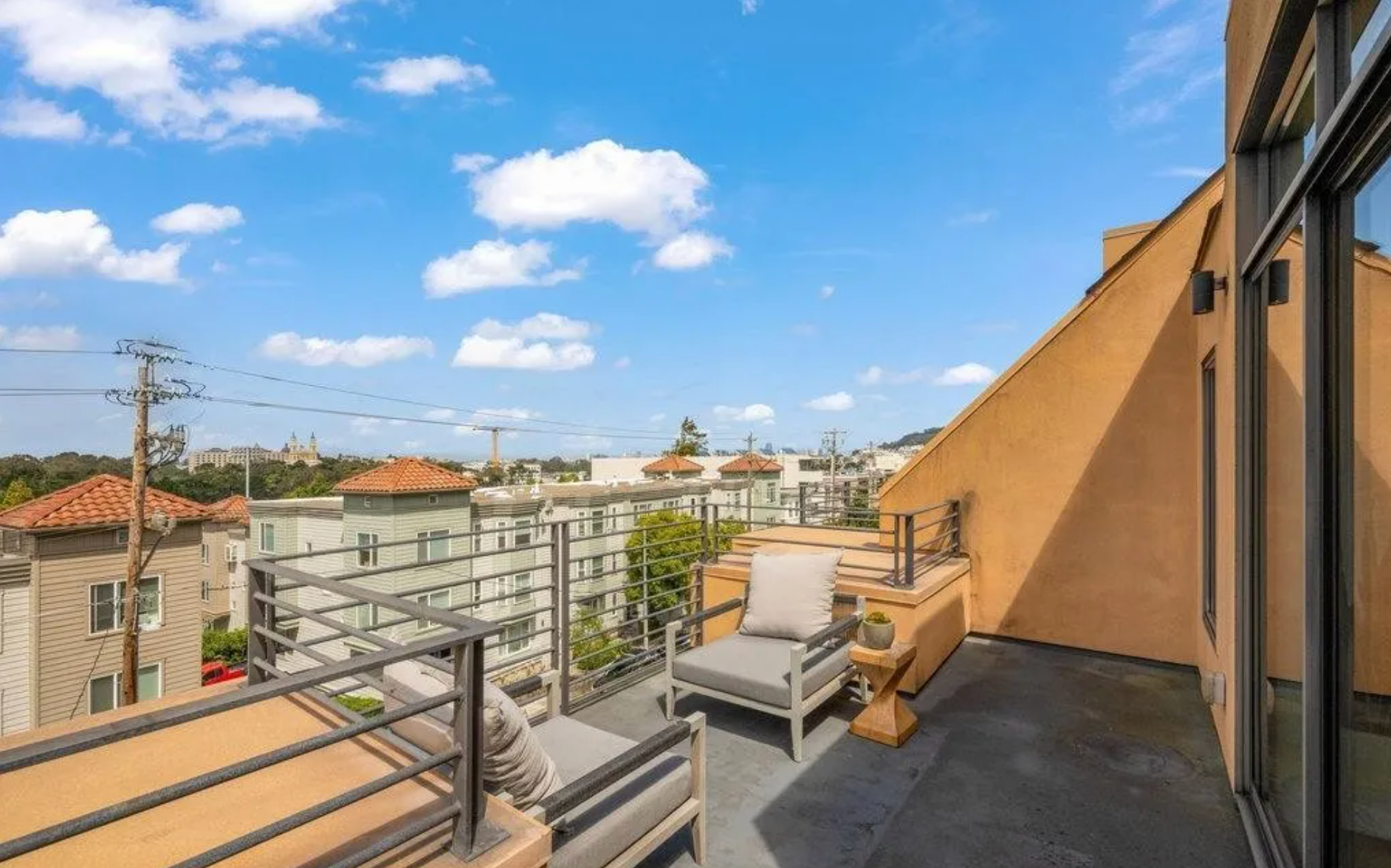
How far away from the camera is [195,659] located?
1393 centimetres

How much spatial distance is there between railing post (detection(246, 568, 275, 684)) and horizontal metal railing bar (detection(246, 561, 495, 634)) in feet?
0.24

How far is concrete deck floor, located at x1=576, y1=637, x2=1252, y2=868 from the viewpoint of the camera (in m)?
2.62

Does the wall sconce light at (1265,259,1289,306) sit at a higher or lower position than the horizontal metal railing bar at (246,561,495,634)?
higher

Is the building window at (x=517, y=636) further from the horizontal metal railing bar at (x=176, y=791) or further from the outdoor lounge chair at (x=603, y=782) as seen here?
the horizontal metal railing bar at (x=176, y=791)

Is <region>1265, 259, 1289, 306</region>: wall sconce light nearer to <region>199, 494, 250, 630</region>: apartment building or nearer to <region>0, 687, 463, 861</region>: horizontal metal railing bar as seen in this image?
<region>0, 687, 463, 861</region>: horizontal metal railing bar

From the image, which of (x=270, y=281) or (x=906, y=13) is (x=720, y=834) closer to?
(x=906, y=13)

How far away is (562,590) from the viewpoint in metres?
3.92

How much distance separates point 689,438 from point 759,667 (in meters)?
40.9

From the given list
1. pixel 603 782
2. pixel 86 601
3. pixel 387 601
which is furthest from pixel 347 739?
pixel 86 601

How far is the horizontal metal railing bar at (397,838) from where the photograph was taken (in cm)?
142

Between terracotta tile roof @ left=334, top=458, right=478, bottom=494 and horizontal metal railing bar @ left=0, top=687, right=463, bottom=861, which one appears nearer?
horizontal metal railing bar @ left=0, top=687, right=463, bottom=861

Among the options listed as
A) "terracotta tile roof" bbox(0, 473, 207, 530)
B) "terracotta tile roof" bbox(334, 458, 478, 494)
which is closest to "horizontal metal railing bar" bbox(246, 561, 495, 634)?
"terracotta tile roof" bbox(0, 473, 207, 530)

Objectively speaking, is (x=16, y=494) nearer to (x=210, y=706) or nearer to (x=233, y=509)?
(x=233, y=509)

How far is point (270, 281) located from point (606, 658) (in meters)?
Answer: 20.0
